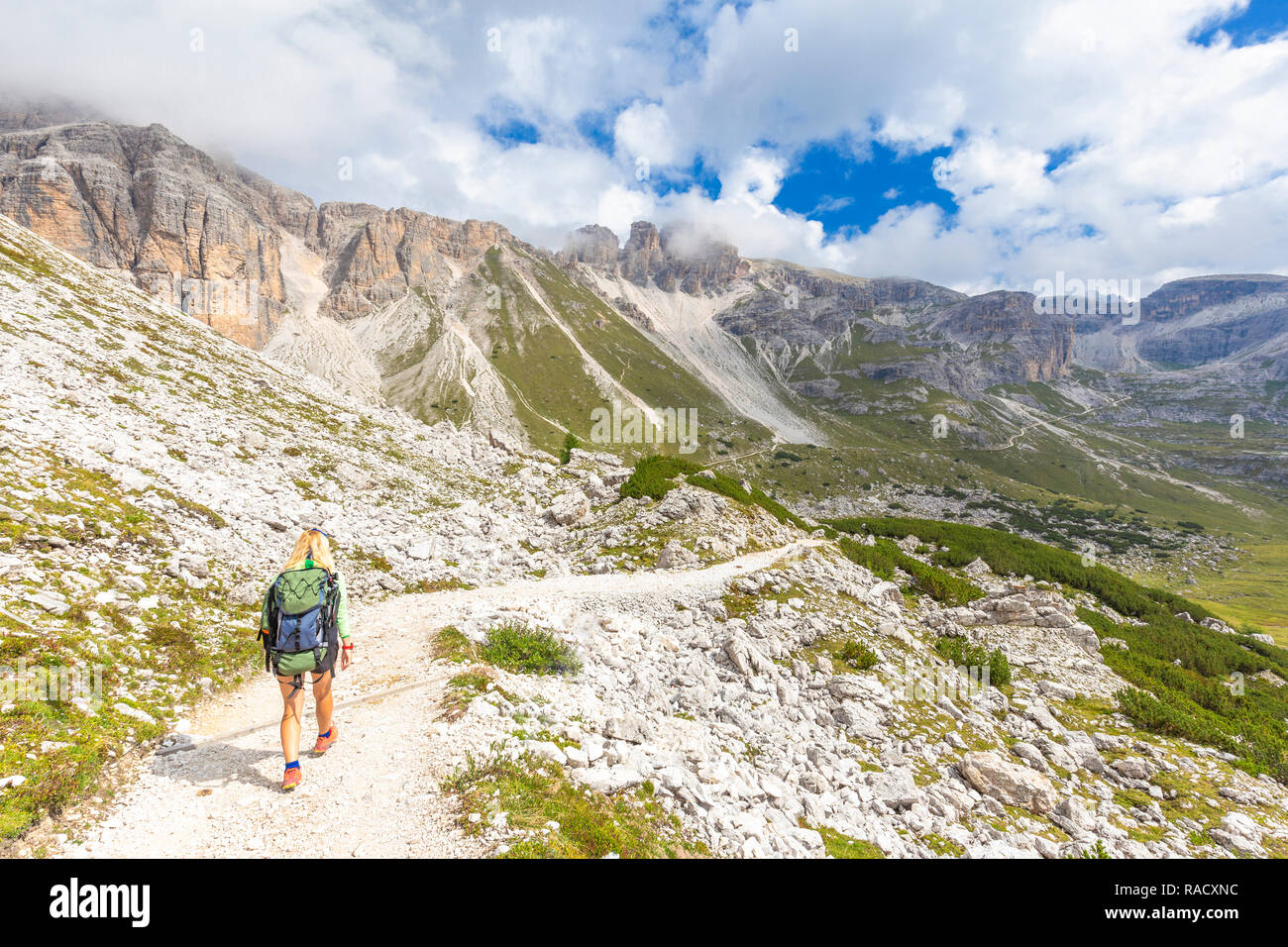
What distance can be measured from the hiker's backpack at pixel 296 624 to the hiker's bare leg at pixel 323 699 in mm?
365

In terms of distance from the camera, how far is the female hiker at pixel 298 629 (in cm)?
727

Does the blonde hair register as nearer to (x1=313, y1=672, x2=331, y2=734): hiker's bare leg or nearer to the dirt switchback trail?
(x1=313, y1=672, x2=331, y2=734): hiker's bare leg

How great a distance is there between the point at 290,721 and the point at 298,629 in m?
1.38

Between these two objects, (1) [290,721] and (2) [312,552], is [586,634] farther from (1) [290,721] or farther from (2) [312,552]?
(2) [312,552]

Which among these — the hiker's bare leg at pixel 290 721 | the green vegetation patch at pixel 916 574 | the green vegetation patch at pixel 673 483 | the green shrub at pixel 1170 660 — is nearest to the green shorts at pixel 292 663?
the hiker's bare leg at pixel 290 721

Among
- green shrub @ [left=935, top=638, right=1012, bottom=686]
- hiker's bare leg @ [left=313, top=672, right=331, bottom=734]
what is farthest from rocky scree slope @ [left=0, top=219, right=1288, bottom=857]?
hiker's bare leg @ [left=313, top=672, right=331, bottom=734]

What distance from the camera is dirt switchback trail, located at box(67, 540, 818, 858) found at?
6.01 metres

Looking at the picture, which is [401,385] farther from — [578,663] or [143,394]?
[578,663]

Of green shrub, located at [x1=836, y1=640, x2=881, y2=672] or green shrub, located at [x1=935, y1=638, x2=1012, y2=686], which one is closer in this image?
green shrub, located at [x1=836, y1=640, x2=881, y2=672]

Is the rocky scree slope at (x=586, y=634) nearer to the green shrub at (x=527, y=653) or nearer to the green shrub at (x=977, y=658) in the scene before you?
the green shrub at (x=527, y=653)

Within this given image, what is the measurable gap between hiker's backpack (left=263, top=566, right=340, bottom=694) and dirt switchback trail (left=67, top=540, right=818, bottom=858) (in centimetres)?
164

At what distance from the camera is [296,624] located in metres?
7.37

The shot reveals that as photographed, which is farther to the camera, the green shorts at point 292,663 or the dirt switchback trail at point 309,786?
the green shorts at point 292,663
